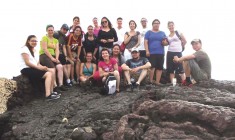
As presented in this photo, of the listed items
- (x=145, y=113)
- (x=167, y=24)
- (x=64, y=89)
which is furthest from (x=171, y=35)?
(x=145, y=113)

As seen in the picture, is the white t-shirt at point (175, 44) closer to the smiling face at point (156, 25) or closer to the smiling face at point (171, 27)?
the smiling face at point (171, 27)

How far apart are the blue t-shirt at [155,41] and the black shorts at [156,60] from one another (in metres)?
0.19

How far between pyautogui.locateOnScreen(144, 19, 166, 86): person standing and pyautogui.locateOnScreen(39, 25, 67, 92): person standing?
4.18 meters

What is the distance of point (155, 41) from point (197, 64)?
2992 millimetres

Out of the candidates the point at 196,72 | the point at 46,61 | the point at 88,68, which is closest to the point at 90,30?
the point at 88,68

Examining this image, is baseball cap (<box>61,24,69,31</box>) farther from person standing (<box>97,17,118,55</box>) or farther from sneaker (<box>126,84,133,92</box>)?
sneaker (<box>126,84,133,92</box>)

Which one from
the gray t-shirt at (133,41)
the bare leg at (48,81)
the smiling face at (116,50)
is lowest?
the bare leg at (48,81)

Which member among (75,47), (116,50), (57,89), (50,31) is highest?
(50,31)

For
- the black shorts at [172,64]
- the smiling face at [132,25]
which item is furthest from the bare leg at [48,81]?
the black shorts at [172,64]

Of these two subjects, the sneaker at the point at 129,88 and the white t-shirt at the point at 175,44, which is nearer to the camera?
the sneaker at the point at 129,88

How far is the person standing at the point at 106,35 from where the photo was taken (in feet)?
52.3

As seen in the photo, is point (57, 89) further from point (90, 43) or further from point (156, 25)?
point (156, 25)

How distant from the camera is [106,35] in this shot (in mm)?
15945

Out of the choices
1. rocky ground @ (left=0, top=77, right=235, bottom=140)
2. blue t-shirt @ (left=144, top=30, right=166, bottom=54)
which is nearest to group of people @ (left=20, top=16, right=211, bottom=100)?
blue t-shirt @ (left=144, top=30, right=166, bottom=54)
